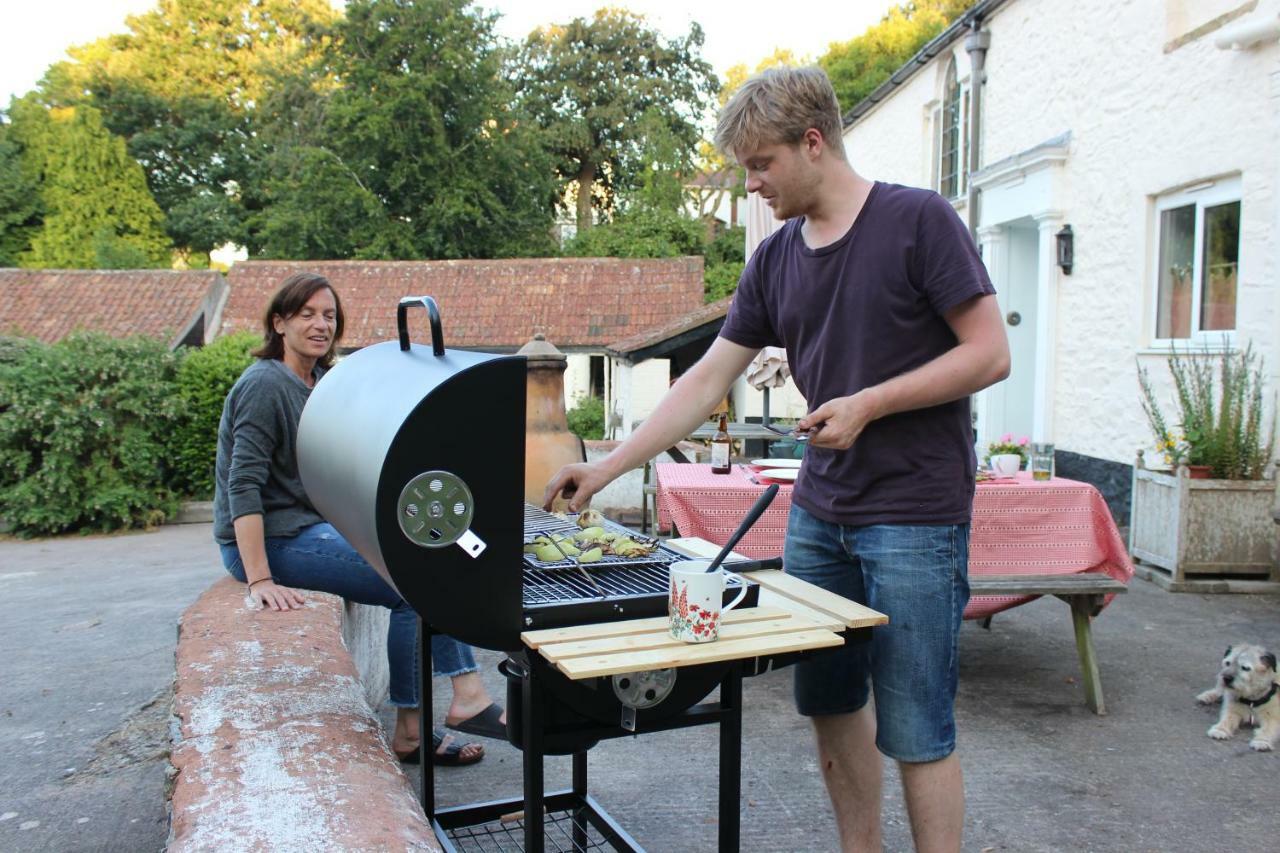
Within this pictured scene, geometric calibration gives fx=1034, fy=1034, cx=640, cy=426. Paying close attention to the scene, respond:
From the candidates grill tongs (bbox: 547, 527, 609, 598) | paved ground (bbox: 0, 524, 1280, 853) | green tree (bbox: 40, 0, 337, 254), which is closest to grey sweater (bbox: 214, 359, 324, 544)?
paved ground (bbox: 0, 524, 1280, 853)

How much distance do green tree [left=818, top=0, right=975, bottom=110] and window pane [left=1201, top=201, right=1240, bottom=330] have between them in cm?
2343

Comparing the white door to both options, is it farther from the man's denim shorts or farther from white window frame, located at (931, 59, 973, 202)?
the man's denim shorts

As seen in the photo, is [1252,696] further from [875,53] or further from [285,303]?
[875,53]

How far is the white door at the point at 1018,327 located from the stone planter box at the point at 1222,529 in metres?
4.64

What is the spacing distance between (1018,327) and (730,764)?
1034cm

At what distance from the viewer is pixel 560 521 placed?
3.20 meters

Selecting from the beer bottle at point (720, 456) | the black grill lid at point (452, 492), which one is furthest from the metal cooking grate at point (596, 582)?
the beer bottle at point (720, 456)

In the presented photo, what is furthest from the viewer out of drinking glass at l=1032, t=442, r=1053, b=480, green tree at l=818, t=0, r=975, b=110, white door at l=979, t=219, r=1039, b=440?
green tree at l=818, t=0, r=975, b=110

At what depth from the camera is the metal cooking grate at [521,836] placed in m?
3.09

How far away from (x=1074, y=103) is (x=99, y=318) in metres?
16.0

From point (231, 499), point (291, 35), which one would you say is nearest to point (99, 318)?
point (231, 499)

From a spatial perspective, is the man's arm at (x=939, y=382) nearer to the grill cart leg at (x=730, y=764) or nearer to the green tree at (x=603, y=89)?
the grill cart leg at (x=730, y=764)

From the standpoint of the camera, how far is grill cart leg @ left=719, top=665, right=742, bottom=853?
219 centimetres

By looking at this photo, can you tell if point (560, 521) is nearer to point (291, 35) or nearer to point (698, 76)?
point (698, 76)
